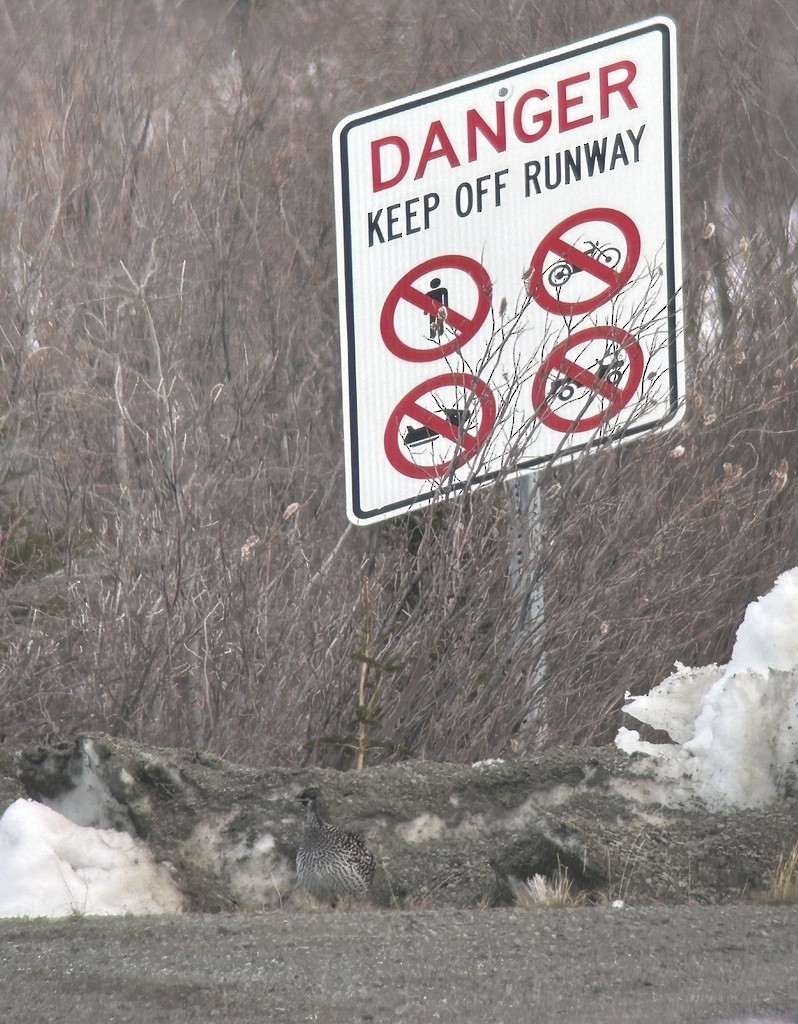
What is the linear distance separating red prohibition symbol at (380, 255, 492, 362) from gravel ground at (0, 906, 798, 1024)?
372cm

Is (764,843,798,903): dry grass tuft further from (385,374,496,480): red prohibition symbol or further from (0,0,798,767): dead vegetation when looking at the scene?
(385,374,496,480): red prohibition symbol

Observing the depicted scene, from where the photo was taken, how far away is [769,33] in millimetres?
17031

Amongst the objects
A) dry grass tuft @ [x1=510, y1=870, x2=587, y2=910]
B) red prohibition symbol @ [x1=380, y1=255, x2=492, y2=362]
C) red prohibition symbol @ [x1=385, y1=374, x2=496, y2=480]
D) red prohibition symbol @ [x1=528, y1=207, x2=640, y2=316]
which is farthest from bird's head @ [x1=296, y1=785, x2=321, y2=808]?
red prohibition symbol @ [x1=528, y1=207, x2=640, y2=316]

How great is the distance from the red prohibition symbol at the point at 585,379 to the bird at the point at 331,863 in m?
2.86

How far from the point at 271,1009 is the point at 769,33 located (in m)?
14.7

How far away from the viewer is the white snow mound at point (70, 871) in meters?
5.35

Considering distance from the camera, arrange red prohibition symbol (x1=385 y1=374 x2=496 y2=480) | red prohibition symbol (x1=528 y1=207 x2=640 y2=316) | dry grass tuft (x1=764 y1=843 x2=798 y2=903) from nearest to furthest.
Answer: dry grass tuft (x1=764 y1=843 x2=798 y2=903)
red prohibition symbol (x1=385 y1=374 x2=496 y2=480)
red prohibition symbol (x1=528 y1=207 x2=640 y2=316)

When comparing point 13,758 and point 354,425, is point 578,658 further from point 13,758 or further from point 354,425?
point 13,758

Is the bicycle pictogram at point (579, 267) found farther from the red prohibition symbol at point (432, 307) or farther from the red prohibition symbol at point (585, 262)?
the red prohibition symbol at point (432, 307)

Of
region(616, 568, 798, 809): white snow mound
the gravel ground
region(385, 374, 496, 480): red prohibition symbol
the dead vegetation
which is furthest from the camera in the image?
region(385, 374, 496, 480): red prohibition symbol

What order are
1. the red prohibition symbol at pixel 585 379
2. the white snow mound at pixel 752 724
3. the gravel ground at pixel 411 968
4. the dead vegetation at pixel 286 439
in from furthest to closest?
the red prohibition symbol at pixel 585 379
the dead vegetation at pixel 286 439
the white snow mound at pixel 752 724
the gravel ground at pixel 411 968

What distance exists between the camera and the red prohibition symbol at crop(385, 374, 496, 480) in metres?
8.01

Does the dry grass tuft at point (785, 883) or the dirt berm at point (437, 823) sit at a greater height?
the dirt berm at point (437, 823)

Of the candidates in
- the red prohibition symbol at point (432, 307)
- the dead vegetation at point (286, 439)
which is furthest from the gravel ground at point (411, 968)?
the red prohibition symbol at point (432, 307)
